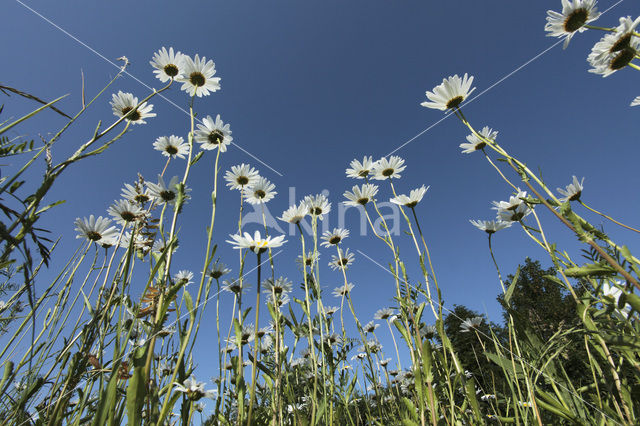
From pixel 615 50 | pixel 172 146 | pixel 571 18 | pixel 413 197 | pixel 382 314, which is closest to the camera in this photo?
pixel 615 50

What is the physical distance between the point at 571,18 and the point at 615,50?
0.38 m

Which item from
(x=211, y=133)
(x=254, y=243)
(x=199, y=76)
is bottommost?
(x=254, y=243)

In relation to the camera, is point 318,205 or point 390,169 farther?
point 390,169


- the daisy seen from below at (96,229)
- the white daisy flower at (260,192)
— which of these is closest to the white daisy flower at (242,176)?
the white daisy flower at (260,192)

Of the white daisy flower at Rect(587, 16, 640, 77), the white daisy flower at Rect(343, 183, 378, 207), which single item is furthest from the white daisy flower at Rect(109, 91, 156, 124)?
the white daisy flower at Rect(587, 16, 640, 77)

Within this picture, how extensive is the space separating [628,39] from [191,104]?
4.34 ft

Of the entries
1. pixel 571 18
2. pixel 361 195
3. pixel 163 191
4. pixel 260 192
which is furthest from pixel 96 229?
pixel 571 18

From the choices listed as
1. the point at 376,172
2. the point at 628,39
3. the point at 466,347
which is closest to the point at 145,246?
the point at 628,39

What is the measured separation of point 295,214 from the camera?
167cm

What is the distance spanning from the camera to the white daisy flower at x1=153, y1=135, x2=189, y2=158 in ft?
5.26

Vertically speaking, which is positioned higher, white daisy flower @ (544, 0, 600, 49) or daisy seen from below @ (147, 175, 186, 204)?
white daisy flower @ (544, 0, 600, 49)

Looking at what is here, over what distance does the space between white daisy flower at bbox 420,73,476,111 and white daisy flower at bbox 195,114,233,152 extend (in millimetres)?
983

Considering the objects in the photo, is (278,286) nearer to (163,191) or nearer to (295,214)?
(295,214)

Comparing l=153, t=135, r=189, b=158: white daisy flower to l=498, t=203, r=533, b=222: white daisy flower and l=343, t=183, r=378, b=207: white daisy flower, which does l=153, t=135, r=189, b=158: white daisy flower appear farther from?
l=498, t=203, r=533, b=222: white daisy flower
